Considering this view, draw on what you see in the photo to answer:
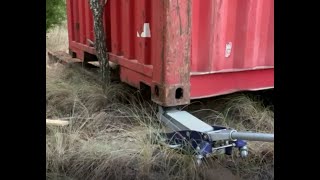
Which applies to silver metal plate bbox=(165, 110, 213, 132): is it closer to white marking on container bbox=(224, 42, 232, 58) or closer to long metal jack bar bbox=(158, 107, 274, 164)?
long metal jack bar bbox=(158, 107, 274, 164)

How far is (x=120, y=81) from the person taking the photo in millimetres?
4520

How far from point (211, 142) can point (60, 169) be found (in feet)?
3.43

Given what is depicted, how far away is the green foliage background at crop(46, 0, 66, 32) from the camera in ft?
25.1

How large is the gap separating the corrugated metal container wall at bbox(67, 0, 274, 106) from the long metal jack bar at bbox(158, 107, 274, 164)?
270 millimetres

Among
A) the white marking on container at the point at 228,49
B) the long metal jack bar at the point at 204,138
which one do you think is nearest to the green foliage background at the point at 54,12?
the white marking on container at the point at 228,49

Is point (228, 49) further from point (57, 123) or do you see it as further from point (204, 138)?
point (57, 123)

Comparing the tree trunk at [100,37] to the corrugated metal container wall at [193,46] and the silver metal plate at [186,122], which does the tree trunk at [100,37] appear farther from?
the silver metal plate at [186,122]

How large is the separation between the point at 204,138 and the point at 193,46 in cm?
98

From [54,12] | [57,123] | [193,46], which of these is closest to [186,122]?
[193,46]

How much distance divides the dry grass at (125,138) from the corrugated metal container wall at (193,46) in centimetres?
26

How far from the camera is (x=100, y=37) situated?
414cm

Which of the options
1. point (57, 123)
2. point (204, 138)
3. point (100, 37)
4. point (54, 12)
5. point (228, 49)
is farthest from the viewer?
point (54, 12)

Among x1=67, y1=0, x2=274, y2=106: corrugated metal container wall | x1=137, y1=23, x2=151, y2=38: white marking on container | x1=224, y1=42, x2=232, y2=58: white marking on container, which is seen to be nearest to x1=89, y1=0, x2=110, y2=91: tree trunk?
x1=67, y1=0, x2=274, y2=106: corrugated metal container wall

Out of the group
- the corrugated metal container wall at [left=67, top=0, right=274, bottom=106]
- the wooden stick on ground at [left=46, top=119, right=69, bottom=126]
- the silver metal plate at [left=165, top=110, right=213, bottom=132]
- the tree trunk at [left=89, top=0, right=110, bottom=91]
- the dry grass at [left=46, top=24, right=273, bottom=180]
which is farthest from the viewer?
the tree trunk at [left=89, top=0, right=110, bottom=91]
